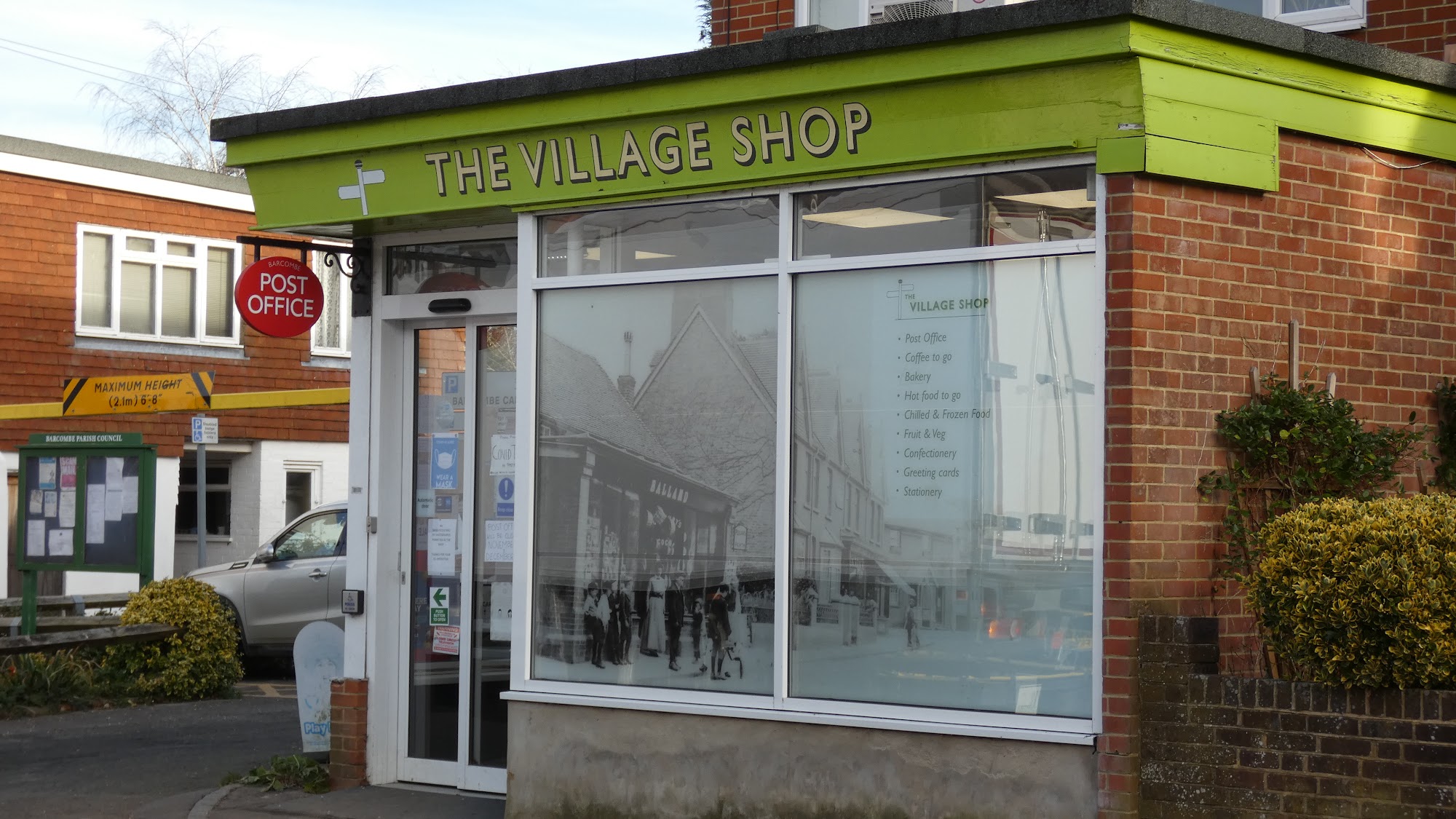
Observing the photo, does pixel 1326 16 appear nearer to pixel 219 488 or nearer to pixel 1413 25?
pixel 1413 25

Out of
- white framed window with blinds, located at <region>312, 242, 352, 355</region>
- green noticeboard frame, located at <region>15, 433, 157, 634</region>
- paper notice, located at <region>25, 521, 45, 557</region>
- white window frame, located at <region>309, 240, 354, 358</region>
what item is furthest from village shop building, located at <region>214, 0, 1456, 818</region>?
white framed window with blinds, located at <region>312, 242, 352, 355</region>

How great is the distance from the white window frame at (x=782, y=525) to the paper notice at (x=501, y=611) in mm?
860

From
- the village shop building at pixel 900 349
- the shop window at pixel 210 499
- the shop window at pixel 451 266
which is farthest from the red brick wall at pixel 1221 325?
the shop window at pixel 210 499

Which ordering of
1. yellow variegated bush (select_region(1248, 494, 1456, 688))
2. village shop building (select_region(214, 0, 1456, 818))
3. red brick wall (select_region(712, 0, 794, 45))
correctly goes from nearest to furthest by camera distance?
yellow variegated bush (select_region(1248, 494, 1456, 688))
village shop building (select_region(214, 0, 1456, 818))
red brick wall (select_region(712, 0, 794, 45))

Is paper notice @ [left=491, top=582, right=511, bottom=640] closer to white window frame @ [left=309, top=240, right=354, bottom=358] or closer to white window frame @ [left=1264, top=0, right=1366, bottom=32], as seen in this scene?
white window frame @ [left=1264, top=0, right=1366, bottom=32]

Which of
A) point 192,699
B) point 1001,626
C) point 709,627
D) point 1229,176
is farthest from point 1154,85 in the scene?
point 192,699

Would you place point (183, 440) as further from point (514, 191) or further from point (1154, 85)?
point (1154, 85)

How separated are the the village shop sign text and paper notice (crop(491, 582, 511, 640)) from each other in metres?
2.23

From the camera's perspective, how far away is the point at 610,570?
8.30 m

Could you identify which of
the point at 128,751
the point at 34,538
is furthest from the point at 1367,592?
the point at 34,538

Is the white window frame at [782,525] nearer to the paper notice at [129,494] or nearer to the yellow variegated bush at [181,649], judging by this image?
the yellow variegated bush at [181,649]

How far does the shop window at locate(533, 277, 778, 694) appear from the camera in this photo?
7836mm

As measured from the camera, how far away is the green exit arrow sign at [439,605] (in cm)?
954

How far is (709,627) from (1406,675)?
3165 millimetres
